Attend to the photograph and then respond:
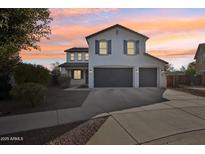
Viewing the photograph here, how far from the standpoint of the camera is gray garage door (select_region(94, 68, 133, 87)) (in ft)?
66.9

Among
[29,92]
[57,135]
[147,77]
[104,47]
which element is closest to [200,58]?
[147,77]

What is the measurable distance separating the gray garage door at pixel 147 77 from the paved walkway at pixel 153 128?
43.6 ft

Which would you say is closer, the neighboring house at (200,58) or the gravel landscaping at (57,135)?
the gravel landscaping at (57,135)

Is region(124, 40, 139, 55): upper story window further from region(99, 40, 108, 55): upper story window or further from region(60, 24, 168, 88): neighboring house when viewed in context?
region(99, 40, 108, 55): upper story window

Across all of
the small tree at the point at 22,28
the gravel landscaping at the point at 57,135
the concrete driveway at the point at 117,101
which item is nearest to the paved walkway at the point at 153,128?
the gravel landscaping at the point at 57,135

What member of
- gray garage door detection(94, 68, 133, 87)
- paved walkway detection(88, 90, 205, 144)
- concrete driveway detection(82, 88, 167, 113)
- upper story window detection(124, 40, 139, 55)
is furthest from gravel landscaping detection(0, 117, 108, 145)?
upper story window detection(124, 40, 139, 55)

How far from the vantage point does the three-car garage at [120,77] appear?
803 inches

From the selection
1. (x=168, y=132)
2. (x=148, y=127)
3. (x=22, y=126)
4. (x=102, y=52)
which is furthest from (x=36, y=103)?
(x=102, y=52)

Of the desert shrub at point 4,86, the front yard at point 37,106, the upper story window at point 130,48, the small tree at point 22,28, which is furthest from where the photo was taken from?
the upper story window at point 130,48

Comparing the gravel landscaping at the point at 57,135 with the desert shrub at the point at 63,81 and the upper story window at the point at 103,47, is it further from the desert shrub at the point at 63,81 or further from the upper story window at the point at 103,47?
the desert shrub at the point at 63,81

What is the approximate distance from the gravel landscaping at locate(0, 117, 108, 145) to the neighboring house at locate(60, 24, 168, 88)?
14.2 metres

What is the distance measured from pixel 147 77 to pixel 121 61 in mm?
3249

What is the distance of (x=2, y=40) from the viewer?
6234 millimetres
